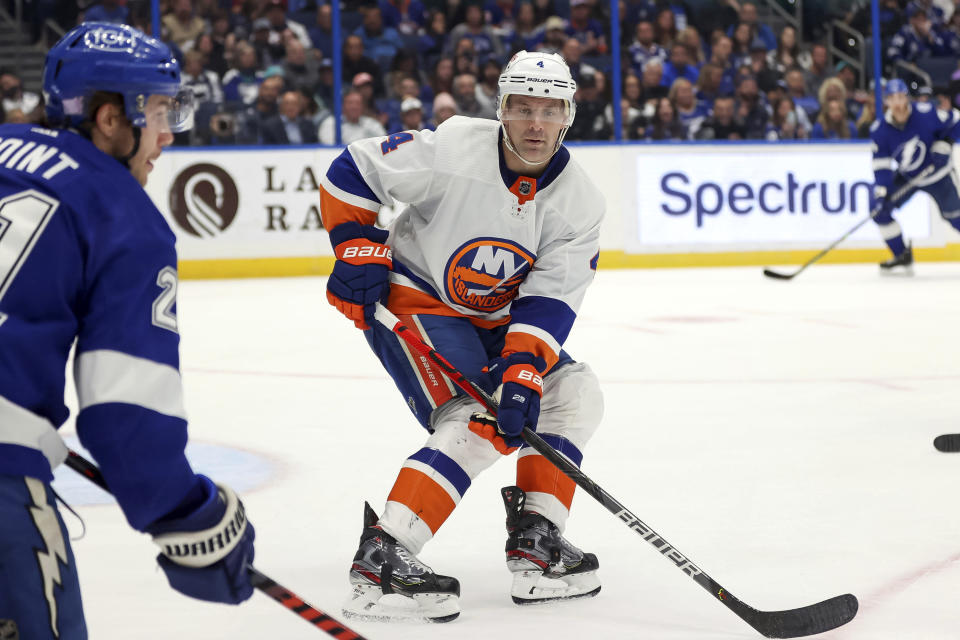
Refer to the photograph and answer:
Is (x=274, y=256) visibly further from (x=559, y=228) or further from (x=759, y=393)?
(x=559, y=228)

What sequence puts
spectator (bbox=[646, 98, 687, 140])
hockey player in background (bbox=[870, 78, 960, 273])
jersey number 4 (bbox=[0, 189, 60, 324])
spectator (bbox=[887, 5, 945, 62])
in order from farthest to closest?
spectator (bbox=[887, 5, 945, 62])
spectator (bbox=[646, 98, 687, 140])
hockey player in background (bbox=[870, 78, 960, 273])
jersey number 4 (bbox=[0, 189, 60, 324])

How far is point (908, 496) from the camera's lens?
2641 mm

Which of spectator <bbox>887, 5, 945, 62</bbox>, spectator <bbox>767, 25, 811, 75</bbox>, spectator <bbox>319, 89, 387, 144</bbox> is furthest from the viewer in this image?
spectator <bbox>887, 5, 945, 62</bbox>

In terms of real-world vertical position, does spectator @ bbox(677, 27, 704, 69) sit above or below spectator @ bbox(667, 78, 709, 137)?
above

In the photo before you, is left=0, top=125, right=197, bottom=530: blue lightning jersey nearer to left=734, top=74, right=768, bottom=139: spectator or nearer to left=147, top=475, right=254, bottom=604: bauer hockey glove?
left=147, top=475, right=254, bottom=604: bauer hockey glove

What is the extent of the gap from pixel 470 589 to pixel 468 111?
7.21m

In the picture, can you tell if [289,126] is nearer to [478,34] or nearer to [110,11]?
[110,11]

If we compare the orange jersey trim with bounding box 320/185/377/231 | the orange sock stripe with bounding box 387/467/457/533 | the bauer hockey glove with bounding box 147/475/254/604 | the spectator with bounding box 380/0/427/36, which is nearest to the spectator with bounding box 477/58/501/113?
the spectator with bounding box 380/0/427/36

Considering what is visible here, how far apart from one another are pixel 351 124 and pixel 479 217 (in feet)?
22.6

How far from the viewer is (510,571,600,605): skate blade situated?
6.59 ft

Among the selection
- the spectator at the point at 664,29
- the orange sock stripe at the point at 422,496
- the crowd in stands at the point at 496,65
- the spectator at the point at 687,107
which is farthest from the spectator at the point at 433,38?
the orange sock stripe at the point at 422,496

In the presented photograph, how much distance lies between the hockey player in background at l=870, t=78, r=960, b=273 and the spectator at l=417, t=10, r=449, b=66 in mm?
3220

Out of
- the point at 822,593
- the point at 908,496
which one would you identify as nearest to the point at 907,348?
the point at 908,496

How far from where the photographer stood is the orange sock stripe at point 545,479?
212cm
